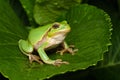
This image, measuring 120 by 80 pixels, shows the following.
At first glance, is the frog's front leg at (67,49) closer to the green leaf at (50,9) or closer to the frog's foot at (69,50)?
the frog's foot at (69,50)

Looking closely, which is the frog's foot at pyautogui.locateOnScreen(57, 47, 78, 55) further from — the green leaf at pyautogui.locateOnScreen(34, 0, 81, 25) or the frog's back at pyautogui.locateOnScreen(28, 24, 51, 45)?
the green leaf at pyautogui.locateOnScreen(34, 0, 81, 25)

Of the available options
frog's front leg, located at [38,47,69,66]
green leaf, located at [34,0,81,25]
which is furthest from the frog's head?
green leaf, located at [34,0,81,25]

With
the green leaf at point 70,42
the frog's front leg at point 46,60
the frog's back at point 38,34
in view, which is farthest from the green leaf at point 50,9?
the frog's front leg at point 46,60

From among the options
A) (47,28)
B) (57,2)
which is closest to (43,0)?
(57,2)

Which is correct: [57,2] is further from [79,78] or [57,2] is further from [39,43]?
[79,78]

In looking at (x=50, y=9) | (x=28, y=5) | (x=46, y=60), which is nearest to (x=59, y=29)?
(x=46, y=60)

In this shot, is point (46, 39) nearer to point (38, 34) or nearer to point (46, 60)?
point (38, 34)
